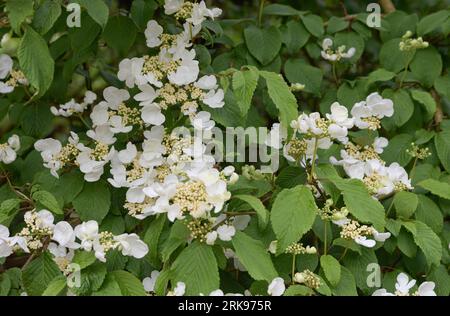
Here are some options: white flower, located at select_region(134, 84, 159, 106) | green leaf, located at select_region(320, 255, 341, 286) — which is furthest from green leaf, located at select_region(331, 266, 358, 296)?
white flower, located at select_region(134, 84, 159, 106)

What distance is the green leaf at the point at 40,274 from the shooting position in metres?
1.62

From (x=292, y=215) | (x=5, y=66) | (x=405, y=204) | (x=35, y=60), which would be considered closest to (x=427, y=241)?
(x=405, y=204)

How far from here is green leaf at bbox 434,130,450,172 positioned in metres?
2.19

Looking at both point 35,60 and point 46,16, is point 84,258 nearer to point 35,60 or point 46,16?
point 35,60

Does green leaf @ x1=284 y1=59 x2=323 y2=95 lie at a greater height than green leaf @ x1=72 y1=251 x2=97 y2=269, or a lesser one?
lesser

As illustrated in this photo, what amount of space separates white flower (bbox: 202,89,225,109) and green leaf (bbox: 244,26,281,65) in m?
0.48

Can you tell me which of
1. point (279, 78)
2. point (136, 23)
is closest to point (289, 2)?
point (136, 23)

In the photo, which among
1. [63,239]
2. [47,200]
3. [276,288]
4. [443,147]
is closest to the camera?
[276,288]

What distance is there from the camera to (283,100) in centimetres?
174

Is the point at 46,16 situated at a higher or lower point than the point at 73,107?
higher

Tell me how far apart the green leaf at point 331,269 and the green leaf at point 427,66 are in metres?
1.02

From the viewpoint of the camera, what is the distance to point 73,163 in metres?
1.94

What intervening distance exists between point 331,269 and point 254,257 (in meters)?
0.21

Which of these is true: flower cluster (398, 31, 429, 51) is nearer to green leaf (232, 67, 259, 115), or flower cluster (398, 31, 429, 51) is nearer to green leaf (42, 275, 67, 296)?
green leaf (232, 67, 259, 115)
